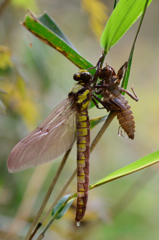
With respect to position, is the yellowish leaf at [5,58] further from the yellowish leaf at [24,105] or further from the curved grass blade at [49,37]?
the curved grass blade at [49,37]

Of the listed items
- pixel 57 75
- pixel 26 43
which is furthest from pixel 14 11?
pixel 57 75

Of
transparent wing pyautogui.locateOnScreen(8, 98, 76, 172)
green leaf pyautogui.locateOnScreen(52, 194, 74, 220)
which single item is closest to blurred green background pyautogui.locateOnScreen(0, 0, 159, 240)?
transparent wing pyautogui.locateOnScreen(8, 98, 76, 172)

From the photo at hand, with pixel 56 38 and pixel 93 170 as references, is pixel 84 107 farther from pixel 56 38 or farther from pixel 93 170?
pixel 93 170

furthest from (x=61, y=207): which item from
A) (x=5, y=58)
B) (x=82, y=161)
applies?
(x=5, y=58)

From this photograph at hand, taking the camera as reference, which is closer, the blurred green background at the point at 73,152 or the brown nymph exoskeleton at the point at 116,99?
the brown nymph exoskeleton at the point at 116,99

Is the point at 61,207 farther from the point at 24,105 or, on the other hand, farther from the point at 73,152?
the point at 73,152

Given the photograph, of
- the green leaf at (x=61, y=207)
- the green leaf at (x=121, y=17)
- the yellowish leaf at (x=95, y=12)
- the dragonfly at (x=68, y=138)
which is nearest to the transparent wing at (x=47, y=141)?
the dragonfly at (x=68, y=138)
